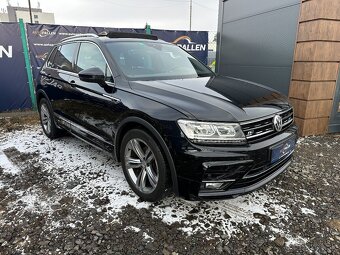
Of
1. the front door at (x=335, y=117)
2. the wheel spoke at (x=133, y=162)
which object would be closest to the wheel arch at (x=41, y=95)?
the wheel spoke at (x=133, y=162)

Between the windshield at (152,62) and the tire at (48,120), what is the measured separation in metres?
2.05

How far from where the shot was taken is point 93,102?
3301mm

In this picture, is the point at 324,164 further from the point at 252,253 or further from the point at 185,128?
the point at 185,128

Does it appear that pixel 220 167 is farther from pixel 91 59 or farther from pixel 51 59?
pixel 51 59

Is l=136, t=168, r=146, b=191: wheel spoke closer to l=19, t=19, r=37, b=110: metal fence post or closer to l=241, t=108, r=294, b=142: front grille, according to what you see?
l=241, t=108, r=294, b=142: front grille

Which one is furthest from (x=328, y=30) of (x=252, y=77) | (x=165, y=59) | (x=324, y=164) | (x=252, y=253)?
(x=252, y=253)

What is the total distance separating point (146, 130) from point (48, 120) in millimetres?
3011

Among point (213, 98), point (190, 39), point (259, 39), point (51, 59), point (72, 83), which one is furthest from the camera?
point (190, 39)

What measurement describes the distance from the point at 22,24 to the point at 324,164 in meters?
7.45

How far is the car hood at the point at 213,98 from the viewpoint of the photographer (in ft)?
7.72

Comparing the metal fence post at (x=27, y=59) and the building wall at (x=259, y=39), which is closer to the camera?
the building wall at (x=259, y=39)

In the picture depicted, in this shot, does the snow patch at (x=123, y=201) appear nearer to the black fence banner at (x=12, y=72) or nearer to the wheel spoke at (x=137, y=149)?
the wheel spoke at (x=137, y=149)

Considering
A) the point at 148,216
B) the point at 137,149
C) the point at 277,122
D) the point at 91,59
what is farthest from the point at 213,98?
the point at 91,59

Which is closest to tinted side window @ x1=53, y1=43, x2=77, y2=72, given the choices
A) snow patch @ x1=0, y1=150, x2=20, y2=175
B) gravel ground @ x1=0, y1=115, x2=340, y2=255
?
gravel ground @ x1=0, y1=115, x2=340, y2=255
